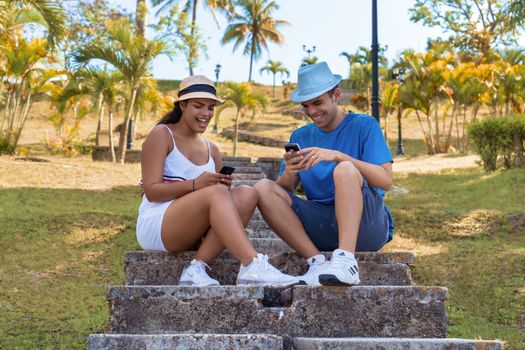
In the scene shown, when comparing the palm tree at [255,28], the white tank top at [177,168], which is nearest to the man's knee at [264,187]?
the white tank top at [177,168]

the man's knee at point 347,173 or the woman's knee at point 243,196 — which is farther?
the woman's knee at point 243,196

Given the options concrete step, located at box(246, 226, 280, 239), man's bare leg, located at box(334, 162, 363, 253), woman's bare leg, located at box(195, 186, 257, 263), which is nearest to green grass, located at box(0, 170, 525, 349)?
concrete step, located at box(246, 226, 280, 239)

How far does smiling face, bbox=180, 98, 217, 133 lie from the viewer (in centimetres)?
415

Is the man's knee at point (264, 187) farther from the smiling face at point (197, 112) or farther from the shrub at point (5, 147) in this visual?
the shrub at point (5, 147)

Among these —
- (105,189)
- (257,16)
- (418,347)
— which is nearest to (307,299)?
(418,347)

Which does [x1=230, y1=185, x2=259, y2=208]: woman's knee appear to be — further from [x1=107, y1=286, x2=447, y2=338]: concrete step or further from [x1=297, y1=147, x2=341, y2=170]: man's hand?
[x1=107, y1=286, x2=447, y2=338]: concrete step

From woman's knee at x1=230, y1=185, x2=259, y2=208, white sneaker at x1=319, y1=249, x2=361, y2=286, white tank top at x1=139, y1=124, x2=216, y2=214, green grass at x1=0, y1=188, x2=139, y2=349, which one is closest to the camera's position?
white sneaker at x1=319, y1=249, x2=361, y2=286

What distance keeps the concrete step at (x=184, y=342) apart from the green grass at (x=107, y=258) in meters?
2.79

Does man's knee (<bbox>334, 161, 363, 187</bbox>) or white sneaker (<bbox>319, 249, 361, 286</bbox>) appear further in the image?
man's knee (<bbox>334, 161, 363, 187</bbox>)

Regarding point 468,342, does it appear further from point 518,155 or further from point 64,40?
point 518,155

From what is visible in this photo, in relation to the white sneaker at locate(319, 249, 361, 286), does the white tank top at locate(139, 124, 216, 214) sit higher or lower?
higher

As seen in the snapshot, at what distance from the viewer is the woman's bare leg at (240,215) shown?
3777 millimetres

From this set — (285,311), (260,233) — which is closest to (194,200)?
(285,311)

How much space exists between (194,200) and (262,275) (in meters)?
0.54
